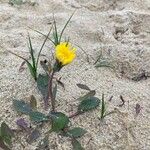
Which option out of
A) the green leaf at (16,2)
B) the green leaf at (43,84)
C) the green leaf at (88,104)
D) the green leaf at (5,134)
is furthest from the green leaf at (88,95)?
the green leaf at (16,2)

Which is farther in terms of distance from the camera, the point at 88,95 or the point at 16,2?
Answer: the point at 16,2

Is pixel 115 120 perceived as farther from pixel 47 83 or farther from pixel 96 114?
pixel 47 83

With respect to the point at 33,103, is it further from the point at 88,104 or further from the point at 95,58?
the point at 95,58

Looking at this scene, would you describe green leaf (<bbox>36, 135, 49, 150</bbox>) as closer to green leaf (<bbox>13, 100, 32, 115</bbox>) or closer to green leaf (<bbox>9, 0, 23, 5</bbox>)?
green leaf (<bbox>13, 100, 32, 115</bbox>)

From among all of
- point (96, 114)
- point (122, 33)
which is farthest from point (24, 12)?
point (96, 114)

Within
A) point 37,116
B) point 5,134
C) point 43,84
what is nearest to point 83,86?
point 43,84

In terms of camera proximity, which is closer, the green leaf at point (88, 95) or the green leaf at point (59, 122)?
the green leaf at point (59, 122)

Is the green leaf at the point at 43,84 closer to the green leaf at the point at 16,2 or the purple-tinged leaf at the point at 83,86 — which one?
the purple-tinged leaf at the point at 83,86

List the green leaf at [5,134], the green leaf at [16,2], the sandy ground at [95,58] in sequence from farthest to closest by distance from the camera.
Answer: the green leaf at [16,2]
the sandy ground at [95,58]
the green leaf at [5,134]
